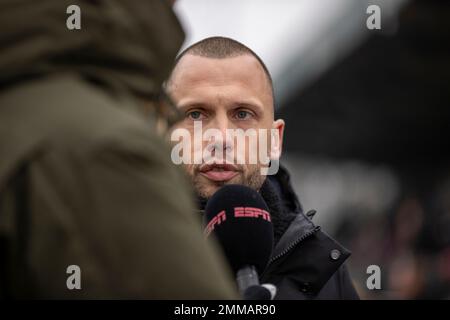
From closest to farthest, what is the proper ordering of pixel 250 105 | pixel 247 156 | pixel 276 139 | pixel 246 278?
pixel 246 278
pixel 247 156
pixel 250 105
pixel 276 139

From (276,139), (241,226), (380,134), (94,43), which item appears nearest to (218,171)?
(276,139)

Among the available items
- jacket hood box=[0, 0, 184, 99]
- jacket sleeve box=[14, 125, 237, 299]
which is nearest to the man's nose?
jacket hood box=[0, 0, 184, 99]

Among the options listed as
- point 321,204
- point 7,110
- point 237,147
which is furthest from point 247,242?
point 321,204

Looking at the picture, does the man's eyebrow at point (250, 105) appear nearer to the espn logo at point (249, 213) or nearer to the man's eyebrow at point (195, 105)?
the man's eyebrow at point (195, 105)

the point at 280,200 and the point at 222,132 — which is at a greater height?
the point at 222,132

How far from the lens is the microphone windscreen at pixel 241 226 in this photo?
3.04m

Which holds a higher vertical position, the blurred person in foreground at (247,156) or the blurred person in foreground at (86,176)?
the blurred person in foreground at (247,156)

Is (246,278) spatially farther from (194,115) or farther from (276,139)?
(276,139)

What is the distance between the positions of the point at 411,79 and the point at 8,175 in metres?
17.1

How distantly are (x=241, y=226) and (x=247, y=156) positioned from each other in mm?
1074

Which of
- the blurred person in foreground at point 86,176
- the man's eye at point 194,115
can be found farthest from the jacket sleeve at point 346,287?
the blurred person in foreground at point 86,176

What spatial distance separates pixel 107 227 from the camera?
1.67 metres

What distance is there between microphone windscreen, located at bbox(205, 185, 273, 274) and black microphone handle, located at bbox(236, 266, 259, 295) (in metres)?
0.03
